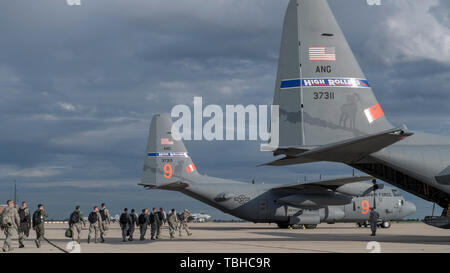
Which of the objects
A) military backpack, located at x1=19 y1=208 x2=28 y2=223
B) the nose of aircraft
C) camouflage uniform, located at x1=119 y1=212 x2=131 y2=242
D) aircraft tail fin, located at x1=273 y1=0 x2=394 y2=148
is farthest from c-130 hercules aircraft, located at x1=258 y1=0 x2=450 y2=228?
the nose of aircraft

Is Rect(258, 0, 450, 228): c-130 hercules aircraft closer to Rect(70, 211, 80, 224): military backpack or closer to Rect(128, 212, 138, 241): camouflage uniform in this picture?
Rect(128, 212, 138, 241): camouflage uniform

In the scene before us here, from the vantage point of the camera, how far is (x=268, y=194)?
3534 centimetres

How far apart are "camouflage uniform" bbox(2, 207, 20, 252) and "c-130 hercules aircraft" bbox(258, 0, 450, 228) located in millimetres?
9663

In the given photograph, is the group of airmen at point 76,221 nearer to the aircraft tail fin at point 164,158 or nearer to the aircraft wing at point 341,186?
the aircraft wing at point 341,186

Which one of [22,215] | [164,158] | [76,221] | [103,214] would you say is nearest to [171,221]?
[103,214]

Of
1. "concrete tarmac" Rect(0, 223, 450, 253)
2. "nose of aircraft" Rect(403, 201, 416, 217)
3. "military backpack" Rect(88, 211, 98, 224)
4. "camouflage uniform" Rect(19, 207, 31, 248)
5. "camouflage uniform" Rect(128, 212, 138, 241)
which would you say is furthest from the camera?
"nose of aircraft" Rect(403, 201, 416, 217)

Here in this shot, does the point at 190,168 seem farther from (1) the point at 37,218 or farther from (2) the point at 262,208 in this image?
(1) the point at 37,218

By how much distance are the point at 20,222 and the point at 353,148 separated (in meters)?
13.4

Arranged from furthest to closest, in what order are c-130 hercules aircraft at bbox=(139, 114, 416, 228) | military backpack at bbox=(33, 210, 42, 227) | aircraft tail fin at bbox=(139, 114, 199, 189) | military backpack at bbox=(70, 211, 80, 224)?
1. aircraft tail fin at bbox=(139, 114, 199, 189)
2. c-130 hercules aircraft at bbox=(139, 114, 416, 228)
3. military backpack at bbox=(70, 211, 80, 224)
4. military backpack at bbox=(33, 210, 42, 227)

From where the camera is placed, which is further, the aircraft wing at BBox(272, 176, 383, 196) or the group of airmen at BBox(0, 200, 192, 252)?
the aircraft wing at BBox(272, 176, 383, 196)

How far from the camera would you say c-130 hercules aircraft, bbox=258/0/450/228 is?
1833cm

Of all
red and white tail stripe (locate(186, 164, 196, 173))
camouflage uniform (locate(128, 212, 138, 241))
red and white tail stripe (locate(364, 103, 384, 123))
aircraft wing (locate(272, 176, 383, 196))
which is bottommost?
camouflage uniform (locate(128, 212, 138, 241))

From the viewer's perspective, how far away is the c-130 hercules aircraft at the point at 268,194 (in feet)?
111
